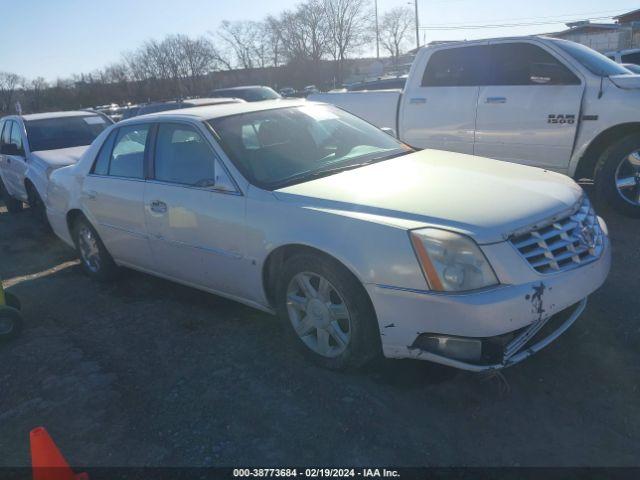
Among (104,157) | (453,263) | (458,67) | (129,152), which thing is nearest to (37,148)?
(104,157)

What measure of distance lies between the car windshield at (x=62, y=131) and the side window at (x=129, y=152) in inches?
158

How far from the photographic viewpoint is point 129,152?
4551 mm

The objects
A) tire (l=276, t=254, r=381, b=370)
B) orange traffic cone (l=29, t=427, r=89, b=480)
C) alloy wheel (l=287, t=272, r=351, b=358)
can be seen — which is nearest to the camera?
orange traffic cone (l=29, t=427, r=89, b=480)

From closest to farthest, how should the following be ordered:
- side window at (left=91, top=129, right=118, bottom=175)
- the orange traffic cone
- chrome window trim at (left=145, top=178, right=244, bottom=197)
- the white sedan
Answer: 1. the orange traffic cone
2. chrome window trim at (left=145, top=178, right=244, bottom=197)
3. side window at (left=91, top=129, right=118, bottom=175)
4. the white sedan

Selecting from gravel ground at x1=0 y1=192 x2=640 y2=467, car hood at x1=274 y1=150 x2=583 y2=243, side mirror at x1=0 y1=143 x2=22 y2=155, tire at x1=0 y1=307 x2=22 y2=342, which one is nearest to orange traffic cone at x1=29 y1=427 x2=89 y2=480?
gravel ground at x1=0 y1=192 x2=640 y2=467

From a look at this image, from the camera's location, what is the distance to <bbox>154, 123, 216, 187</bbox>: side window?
12.3 ft

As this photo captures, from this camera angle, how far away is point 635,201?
548 centimetres

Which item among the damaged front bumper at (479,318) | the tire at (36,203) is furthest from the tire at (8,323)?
the tire at (36,203)

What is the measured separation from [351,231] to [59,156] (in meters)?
6.07

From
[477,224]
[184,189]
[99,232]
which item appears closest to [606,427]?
[477,224]

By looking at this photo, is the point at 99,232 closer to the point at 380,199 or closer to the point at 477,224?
the point at 380,199

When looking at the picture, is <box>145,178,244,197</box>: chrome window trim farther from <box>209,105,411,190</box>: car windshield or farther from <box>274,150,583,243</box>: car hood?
<box>274,150,583,243</box>: car hood

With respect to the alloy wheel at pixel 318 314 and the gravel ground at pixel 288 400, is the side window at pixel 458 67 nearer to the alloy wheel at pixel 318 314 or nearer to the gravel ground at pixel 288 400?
the gravel ground at pixel 288 400

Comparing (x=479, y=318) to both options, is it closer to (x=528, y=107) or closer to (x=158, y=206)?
(x=158, y=206)
